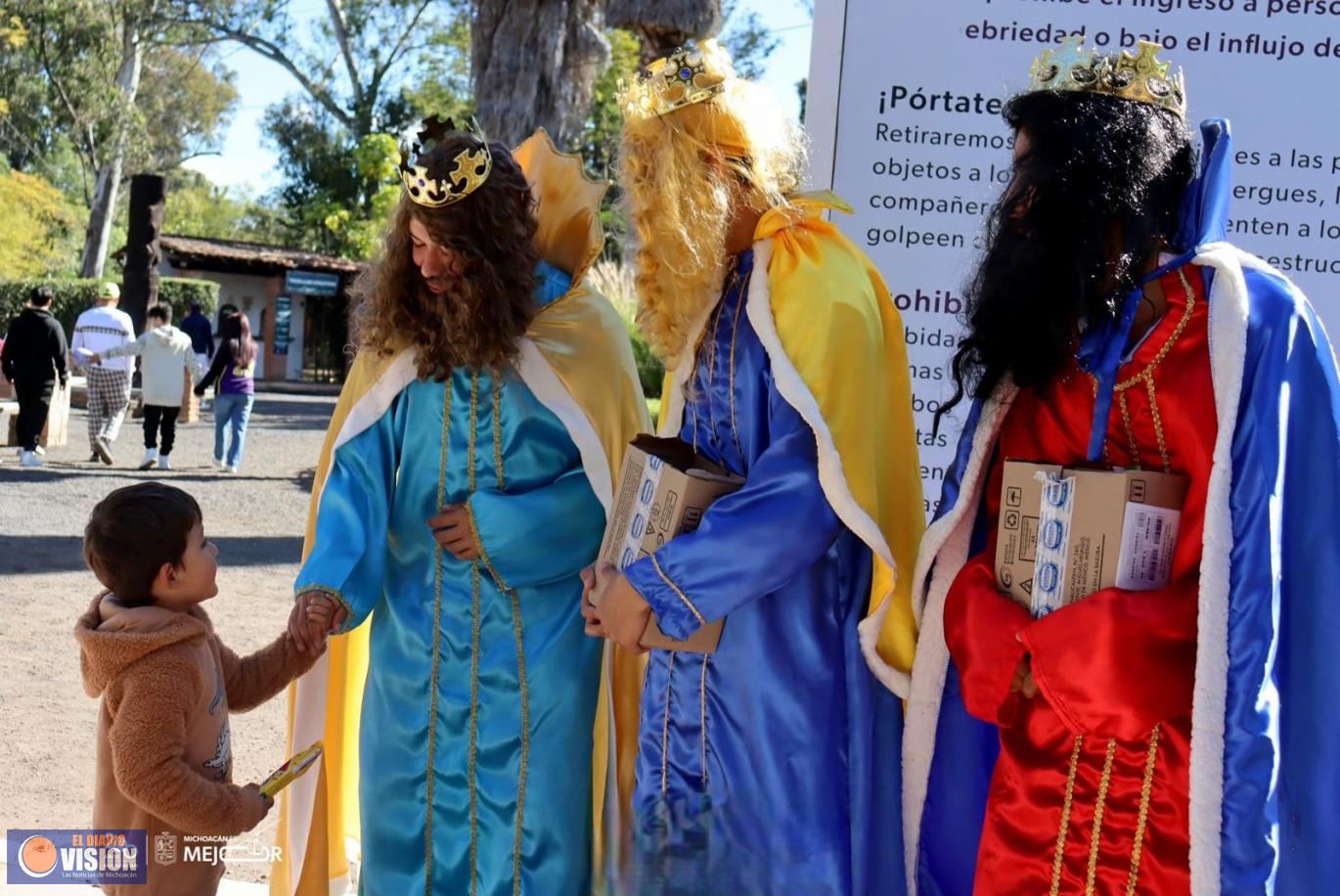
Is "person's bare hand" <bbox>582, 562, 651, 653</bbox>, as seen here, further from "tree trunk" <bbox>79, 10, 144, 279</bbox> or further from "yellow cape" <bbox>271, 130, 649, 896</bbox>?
"tree trunk" <bbox>79, 10, 144, 279</bbox>

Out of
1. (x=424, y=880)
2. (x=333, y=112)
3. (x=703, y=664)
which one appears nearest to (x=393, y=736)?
(x=424, y=880)

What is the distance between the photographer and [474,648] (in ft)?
Result: 11.3

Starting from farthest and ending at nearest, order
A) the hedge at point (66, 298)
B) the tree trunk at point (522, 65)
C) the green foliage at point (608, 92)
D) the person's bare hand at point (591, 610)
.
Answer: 1. the hedge at point (66, 298)
2. the green foliage at point (608, 92)
3. the tree trunk at point (522, 65)
4. the person's bare hand at point (591, 610)

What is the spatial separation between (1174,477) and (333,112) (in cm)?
4543

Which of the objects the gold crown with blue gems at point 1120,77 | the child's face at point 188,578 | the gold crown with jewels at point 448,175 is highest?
the gold crown with blue gems at point 1120,77

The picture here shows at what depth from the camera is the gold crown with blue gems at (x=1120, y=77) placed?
247cm

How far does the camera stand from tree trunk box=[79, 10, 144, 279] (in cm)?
3938

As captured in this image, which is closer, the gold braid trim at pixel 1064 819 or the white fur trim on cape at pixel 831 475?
the gold braid trim at pixel 1064 819

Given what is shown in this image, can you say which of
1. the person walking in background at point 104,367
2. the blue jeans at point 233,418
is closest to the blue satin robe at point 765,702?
the blue jeans at point 233,418

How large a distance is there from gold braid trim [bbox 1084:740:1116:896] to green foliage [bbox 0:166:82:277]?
40.2m

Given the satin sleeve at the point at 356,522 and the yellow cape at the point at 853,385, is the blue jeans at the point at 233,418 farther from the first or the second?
the yellow cape at the point at 853,385

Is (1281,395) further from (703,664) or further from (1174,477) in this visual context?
(703,664)

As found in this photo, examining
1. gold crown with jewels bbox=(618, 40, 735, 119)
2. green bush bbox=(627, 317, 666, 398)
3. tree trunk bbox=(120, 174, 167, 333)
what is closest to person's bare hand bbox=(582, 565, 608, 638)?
gold crown with jewels bbox=(618, 40, 735, 119)

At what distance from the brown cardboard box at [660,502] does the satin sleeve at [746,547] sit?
0.04 metres
